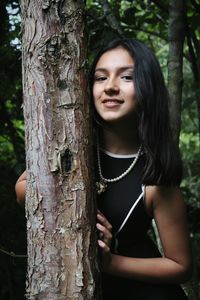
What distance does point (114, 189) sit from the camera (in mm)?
1706

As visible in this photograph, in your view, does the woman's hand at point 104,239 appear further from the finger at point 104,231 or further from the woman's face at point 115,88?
the woman's face at point 115,88

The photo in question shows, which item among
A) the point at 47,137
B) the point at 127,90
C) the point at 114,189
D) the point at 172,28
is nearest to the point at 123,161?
the point at 114,189

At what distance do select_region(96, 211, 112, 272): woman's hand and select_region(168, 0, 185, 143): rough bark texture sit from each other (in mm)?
990

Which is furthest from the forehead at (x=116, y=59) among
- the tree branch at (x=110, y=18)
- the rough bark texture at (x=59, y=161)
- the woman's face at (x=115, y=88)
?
the tree branch at (x=110, y=18)

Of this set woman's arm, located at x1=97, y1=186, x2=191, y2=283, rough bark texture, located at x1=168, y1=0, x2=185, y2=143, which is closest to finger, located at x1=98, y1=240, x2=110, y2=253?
woman's arm, located at x1=97, y1=186, x2=191, y2=283

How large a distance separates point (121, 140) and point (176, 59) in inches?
37.8

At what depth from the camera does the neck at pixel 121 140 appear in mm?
1720

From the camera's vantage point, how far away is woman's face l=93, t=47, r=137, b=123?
1.60 metres

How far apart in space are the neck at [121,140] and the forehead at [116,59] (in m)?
0.21

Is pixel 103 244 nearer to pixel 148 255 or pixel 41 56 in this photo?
pixel 148 255

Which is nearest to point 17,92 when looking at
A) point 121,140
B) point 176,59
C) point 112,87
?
point 176,59

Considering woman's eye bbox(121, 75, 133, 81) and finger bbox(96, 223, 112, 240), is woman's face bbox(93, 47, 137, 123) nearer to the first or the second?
woman's eye bbox(121, 75, 133, 81)

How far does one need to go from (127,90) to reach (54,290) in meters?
0.64

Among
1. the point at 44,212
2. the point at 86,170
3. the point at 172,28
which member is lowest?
the point at 44,212
